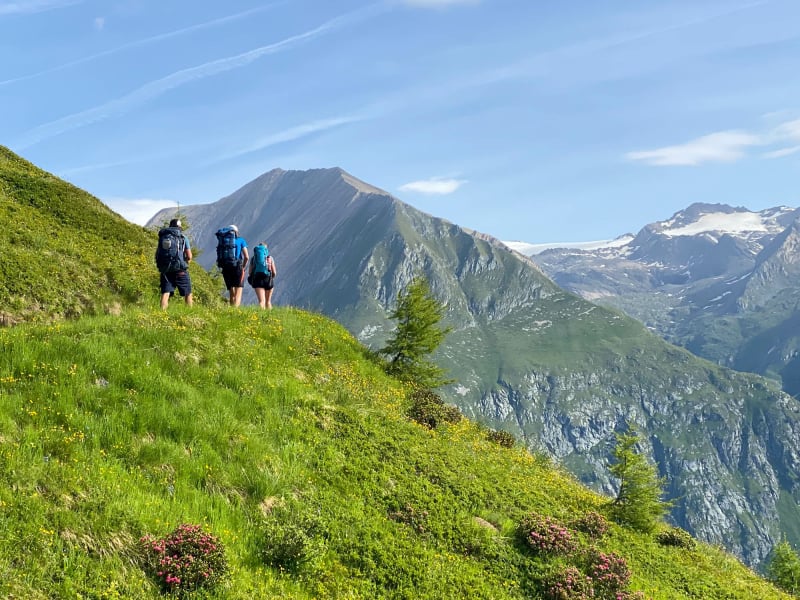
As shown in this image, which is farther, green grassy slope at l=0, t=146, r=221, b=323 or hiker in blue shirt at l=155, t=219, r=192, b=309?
hiker in blue shirt at l=155, t=219, r=192, b=309

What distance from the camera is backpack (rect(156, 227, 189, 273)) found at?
17438 millimetres

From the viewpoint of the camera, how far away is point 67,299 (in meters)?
18.0

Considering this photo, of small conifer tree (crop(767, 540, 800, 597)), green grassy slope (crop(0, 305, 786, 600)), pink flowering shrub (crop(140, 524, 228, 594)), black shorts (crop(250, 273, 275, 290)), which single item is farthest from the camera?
small conifer tree (crop(767, 540, 800, 597))

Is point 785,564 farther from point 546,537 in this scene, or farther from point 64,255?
point 64,255

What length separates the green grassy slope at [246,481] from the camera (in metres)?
7.39

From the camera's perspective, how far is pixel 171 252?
17.7m

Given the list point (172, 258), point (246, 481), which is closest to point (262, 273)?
point (172, 258)

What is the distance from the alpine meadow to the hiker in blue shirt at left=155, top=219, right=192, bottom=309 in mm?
1464

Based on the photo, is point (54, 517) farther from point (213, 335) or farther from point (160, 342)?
point (213, 335)

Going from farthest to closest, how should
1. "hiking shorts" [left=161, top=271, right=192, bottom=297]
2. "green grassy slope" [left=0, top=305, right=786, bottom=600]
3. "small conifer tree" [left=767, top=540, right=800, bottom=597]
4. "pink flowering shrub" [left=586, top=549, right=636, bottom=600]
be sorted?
"small conifer tree" [left=767, top=540, right=800, bottom=597] → "hiking shorts" [left=161, top=271, right=192, bottom=297] → "pink flowering shrub" [left=586, top=549, right=636, bottom=600] → "green grassy slope" [left=0, top=305, right=786, bottom=600]

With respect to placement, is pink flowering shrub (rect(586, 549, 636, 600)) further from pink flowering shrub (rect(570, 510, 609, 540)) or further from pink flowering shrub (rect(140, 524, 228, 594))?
pink flowering shrub (rect(140, 524, 228, 594))

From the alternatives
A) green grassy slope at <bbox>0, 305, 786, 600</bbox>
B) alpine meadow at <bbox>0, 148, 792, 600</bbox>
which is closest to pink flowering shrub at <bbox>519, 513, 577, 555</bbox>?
alpine meadow at <bbox>0, 148, 792, 600</bbox>

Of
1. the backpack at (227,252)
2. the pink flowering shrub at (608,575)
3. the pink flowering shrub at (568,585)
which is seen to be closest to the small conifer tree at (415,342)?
the backpack at (227,252)

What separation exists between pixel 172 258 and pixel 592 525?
595 inches
